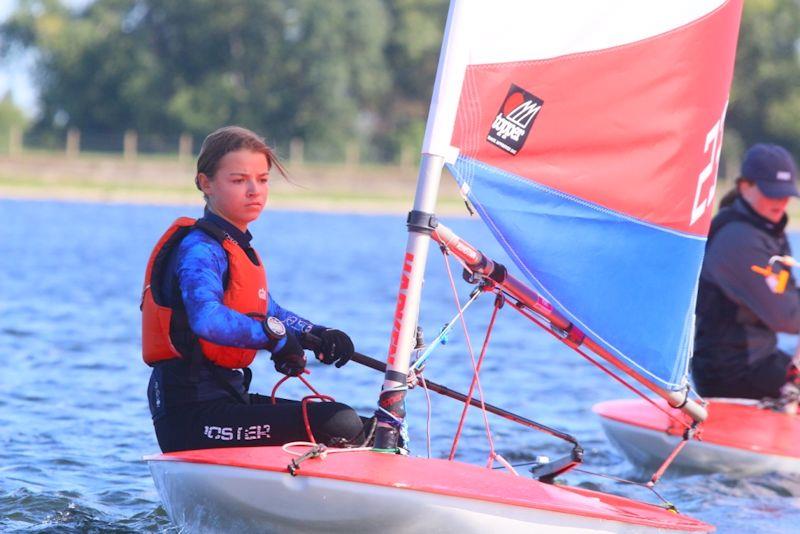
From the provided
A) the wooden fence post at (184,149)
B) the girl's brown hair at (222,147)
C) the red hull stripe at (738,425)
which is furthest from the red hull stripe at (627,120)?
the wooden fence post at (184,149)

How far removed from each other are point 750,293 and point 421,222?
2975 millimetres

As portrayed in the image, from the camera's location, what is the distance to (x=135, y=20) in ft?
167

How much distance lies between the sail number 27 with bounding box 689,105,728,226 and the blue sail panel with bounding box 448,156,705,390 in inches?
4.1

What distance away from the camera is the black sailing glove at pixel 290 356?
14.1ft

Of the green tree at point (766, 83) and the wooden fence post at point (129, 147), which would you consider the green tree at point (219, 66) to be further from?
the green tree at point (766, 83)

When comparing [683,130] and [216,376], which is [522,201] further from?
[216,376]

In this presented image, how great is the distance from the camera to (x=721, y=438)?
6.62 meters

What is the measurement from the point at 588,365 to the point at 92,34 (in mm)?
41526

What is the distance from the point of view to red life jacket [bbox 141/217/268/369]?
4289 millimetres

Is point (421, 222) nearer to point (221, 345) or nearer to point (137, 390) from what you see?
point (221, 345)

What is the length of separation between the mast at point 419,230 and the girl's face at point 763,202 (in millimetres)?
2842

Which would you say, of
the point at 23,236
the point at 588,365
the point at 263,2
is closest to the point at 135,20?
the point at 263,2

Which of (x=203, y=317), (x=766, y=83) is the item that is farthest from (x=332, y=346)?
(x=766, y=83)

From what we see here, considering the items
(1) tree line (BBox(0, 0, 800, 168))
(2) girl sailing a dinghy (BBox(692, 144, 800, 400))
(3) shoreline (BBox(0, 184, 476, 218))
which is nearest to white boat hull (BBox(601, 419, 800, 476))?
(2) girl sailing a dinghy (BBox(692, 144, 800, 400))
